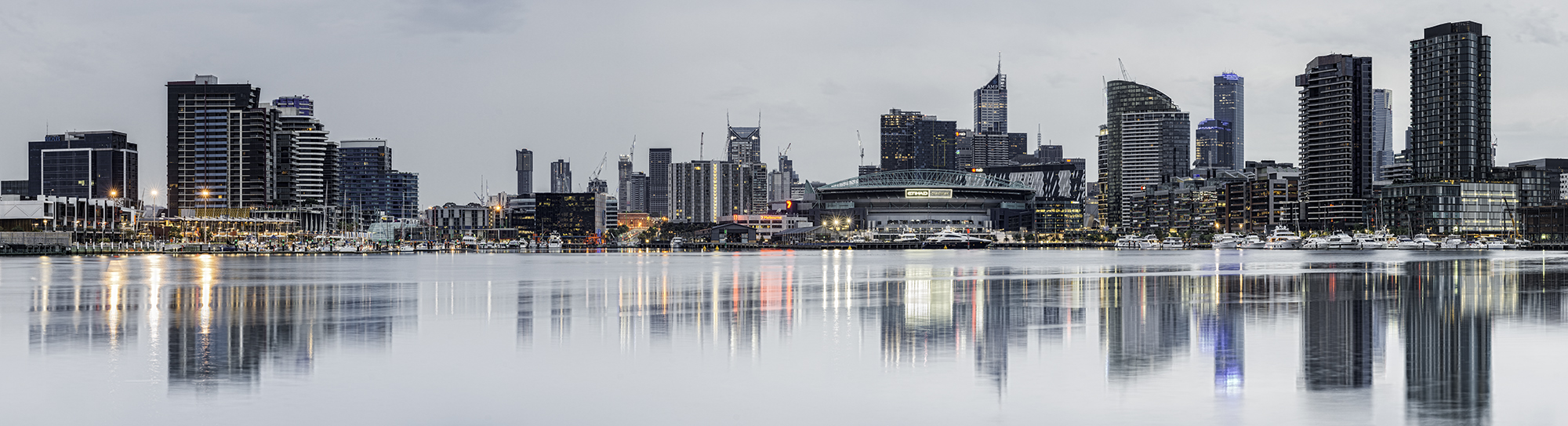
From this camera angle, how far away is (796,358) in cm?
2838

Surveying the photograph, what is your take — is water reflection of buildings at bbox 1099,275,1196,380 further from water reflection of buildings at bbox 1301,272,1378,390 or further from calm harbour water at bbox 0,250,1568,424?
water reflection of buildings at bbox 1301,272,1378,390

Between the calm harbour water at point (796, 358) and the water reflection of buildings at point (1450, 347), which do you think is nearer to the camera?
the water reflection of buildings at point (1450, 347)

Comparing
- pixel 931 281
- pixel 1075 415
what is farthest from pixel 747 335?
pixel 931 281

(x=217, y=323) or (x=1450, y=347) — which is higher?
(x=1450, y=347)

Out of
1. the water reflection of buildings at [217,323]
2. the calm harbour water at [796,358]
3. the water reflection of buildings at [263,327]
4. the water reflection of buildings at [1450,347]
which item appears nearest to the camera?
the water reflection of buildings at [1450,347]

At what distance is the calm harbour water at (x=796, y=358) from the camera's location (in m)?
20.5

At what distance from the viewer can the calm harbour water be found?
67.4 feet

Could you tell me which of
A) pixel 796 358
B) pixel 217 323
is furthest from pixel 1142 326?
pixel 217 323

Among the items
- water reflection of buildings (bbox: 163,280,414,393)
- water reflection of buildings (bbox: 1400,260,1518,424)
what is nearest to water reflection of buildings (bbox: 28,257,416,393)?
water reflection of buildings (bbox: 163,280,414,393)

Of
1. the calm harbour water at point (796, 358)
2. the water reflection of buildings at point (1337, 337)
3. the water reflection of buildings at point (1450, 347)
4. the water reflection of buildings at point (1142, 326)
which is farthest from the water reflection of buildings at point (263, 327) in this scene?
the water reflection of buildings at point (1450, 347)

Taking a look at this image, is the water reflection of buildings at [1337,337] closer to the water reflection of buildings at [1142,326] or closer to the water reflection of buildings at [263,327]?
the water reflection of buildings at [1142,326]

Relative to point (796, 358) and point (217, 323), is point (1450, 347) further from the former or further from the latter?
point (217, 323)

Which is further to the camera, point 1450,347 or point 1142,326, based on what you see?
point 1142,326

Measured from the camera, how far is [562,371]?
86.3 feet
